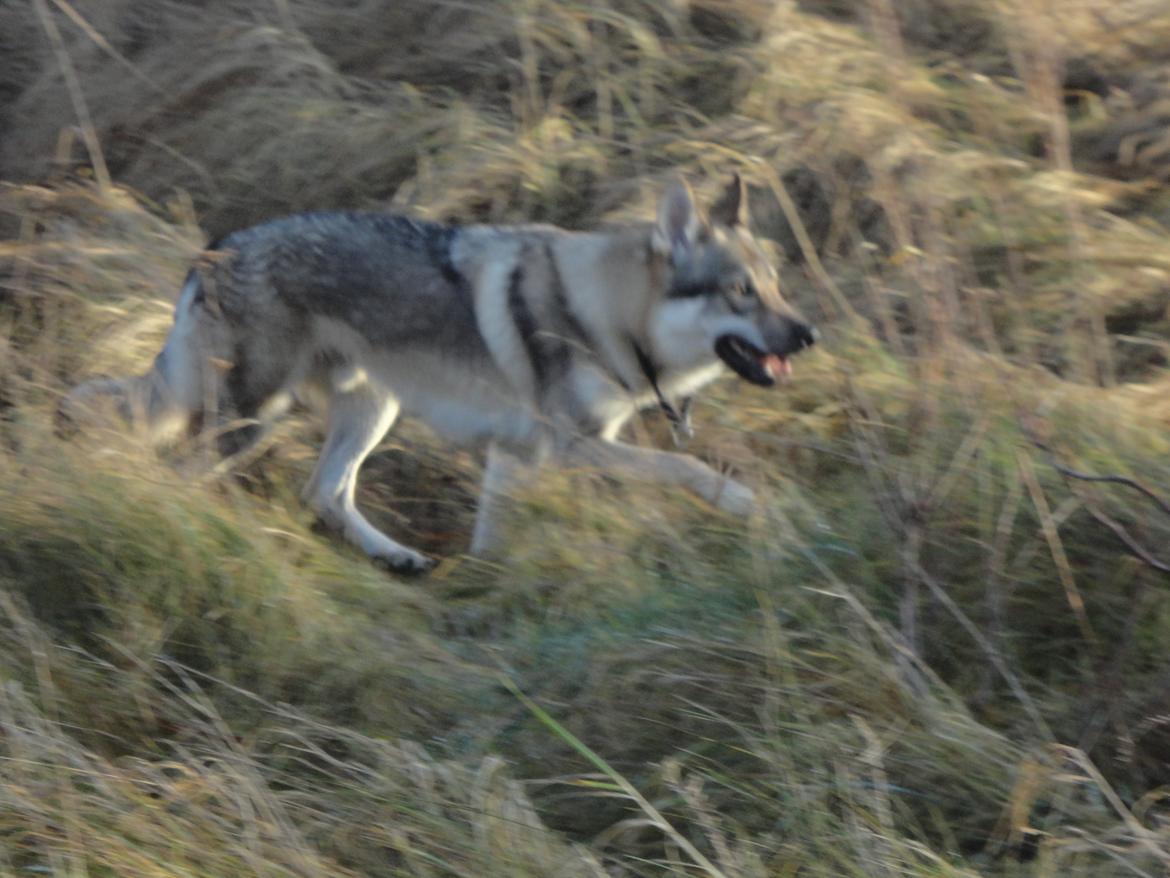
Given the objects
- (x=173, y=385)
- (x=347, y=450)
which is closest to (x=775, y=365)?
(x=347, y=450)

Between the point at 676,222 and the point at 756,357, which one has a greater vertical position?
the point at 676,222

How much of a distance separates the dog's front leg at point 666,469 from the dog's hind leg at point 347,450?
0.82 metres

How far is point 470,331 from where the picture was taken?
5355 mm

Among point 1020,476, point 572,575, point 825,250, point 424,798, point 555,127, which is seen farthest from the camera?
point 555,127

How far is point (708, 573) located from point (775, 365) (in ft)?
5.00

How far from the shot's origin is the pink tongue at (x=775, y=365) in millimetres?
5250

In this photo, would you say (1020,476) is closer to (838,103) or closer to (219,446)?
(219,446)

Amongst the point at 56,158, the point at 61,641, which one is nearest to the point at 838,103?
the point at 56,158

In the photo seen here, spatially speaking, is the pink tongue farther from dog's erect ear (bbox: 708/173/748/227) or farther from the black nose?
dog's erect ear (bbox: 708/173/748/227)

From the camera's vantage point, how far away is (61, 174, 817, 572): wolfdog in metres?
5.23

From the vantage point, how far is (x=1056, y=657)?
3471mm

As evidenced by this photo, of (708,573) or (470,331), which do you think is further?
(470,331)

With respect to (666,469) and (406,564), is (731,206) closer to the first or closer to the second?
(666,469)

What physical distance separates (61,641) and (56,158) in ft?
14.2
